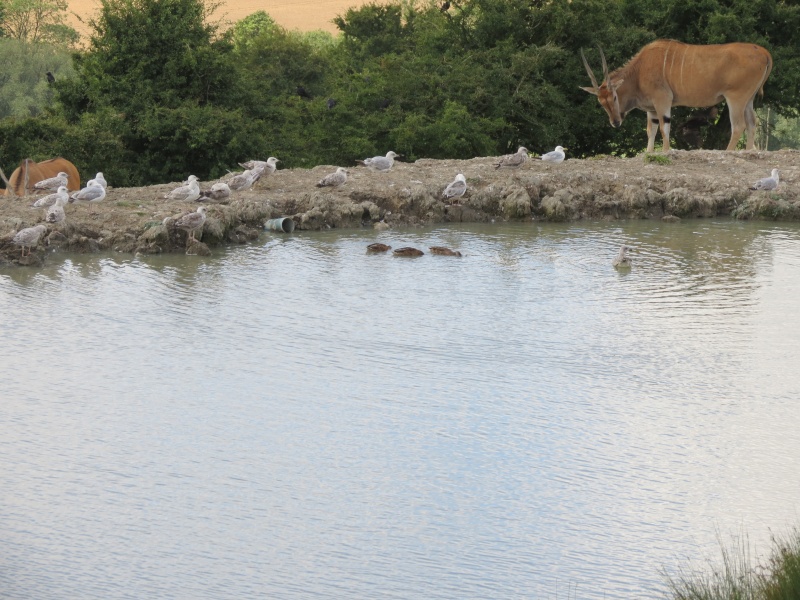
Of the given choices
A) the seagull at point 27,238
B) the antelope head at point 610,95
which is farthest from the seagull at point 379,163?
the seagull at point 27,238

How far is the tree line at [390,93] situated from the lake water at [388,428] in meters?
8.68

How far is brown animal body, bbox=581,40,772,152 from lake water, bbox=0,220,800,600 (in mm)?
9292

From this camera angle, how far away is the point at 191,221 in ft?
42.0

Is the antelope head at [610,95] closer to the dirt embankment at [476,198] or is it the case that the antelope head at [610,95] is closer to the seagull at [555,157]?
the dirt embankment at [476,198]

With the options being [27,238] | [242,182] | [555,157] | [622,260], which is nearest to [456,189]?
[555,157]

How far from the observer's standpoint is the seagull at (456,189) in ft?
51.0

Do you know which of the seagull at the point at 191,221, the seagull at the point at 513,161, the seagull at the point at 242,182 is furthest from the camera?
the seagull at the point at 513,161

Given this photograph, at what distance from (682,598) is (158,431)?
3.68 metres

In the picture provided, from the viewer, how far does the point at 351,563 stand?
17.2 feet

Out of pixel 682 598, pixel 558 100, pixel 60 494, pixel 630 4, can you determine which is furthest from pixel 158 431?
pixel 630 4

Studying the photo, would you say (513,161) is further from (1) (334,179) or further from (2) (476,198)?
(1) (334,179)

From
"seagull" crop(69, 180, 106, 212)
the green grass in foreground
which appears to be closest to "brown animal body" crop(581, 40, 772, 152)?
"seagull" crop(69, 180, 106, 212)

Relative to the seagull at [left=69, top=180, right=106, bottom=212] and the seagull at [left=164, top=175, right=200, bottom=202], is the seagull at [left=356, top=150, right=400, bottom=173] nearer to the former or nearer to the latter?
the seagull at [left=164, top=175, right=200, bottom=202]

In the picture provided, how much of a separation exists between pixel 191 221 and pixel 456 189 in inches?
163
